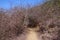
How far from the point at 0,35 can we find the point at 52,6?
9.74ft

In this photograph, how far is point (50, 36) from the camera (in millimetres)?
8727

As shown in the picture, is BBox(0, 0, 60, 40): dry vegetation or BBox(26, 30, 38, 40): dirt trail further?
BBox(26, 30, 38, 40): dirt trail

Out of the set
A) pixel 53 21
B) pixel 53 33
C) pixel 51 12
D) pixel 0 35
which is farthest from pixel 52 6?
pixel 0 35

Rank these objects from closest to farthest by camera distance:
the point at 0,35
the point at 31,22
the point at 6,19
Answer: the point at 0,35, the point at 6,19, the point at 31,22

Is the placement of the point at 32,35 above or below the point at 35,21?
below

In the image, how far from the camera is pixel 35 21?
10.5m

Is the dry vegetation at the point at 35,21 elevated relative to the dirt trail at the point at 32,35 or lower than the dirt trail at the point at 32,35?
elevated

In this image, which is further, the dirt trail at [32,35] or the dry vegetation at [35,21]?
the dirt trail at [32,35]

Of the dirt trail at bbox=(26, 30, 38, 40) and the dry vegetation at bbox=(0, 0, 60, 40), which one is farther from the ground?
the dry vegetation at bbox=(0, 0, 60, 40)

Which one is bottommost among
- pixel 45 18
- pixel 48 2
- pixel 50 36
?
pixel 50 36

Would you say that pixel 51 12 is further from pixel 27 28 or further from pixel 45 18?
pixel 27 28

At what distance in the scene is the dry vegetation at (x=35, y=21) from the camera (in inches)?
346

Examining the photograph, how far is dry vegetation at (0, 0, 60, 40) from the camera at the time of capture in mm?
8789

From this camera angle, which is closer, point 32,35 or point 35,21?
point 32,35
